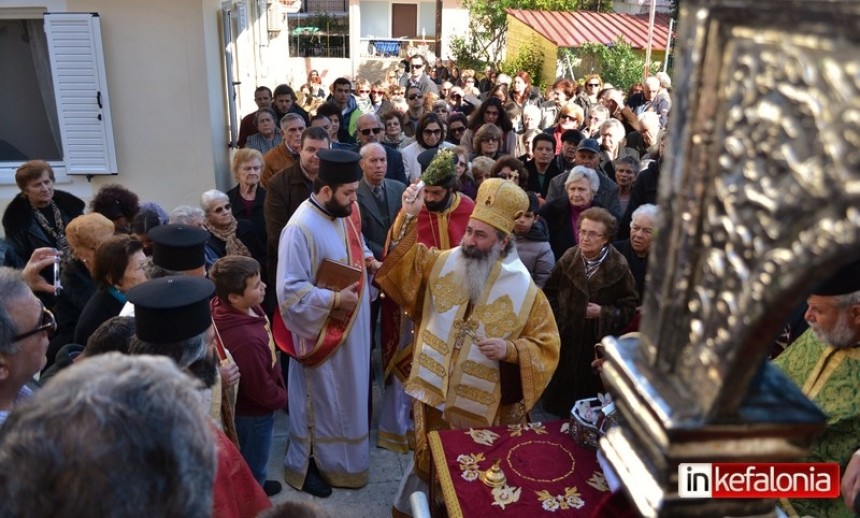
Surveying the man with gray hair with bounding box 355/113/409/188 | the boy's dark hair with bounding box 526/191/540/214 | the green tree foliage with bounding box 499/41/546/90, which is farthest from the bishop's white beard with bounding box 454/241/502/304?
the green tree foliage with bounding box 499/41/546/90

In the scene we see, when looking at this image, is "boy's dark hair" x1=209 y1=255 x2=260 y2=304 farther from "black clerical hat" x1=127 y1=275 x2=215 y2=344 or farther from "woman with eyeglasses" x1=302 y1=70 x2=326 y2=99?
"woman with eyeglasses" x1=302 y1=70 x2=326 y2=99

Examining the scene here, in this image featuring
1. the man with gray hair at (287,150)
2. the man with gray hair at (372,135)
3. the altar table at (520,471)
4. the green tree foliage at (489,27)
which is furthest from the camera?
the green tree foliage at (489,27)

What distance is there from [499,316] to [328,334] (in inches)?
44.2

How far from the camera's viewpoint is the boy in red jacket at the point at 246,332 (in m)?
3.29

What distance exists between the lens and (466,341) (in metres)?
3.54

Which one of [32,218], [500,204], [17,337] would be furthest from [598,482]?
[32,218]

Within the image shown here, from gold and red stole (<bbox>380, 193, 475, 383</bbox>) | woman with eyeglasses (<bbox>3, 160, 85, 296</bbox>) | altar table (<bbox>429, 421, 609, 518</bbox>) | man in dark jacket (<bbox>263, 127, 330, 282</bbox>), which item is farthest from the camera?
man in dark jacket (<bbox>263, 127, 330, 282</bbox>)

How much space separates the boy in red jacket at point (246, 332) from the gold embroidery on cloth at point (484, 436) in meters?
1.08

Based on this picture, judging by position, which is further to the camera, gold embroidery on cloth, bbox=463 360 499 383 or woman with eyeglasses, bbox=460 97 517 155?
woman with eyeglasses, bbox=460 97 517 155

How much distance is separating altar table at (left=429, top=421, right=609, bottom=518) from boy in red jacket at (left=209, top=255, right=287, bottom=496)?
0.95m

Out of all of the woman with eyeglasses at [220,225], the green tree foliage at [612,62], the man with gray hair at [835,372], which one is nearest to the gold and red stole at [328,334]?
the woman with eyeglasses at [220,225]

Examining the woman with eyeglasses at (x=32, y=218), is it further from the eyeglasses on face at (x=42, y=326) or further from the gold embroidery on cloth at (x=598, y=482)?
the gold embroidery on cloth at (x=598, y=482)

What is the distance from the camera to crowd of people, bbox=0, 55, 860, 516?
8.24 ft

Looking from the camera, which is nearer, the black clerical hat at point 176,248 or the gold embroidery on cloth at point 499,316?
the black clerical hat at point 176,248
